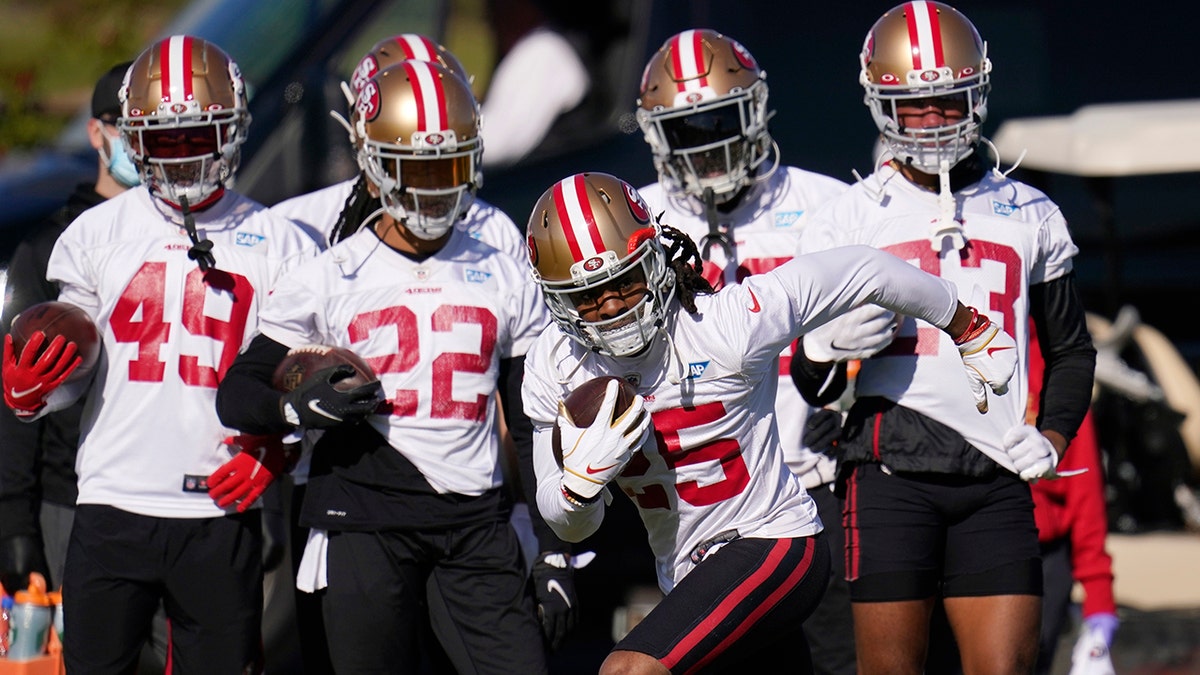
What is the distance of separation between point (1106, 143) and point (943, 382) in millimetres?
2674

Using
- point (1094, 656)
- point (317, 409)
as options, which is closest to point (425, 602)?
point (317, 409)

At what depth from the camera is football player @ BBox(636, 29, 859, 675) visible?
497 cm

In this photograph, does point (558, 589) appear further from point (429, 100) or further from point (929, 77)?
point (929, 77)

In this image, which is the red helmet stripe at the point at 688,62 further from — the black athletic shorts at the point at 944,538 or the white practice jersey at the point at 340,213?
the black athletic shorts at the point at 944,538

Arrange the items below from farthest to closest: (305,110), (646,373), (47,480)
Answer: (305,110), (47,480), (646,373)

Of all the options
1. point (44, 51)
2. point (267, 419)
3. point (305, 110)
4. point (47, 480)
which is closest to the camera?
point (267, 419)

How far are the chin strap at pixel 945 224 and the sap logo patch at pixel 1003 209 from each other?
11 centimetres

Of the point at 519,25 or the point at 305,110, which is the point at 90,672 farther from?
the point at 519,25

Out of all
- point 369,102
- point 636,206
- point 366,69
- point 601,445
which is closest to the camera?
point 601,445

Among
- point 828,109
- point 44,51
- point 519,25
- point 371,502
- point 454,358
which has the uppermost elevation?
point 44,51

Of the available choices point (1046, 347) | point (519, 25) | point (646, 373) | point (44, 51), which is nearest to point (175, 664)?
point (646, 373)

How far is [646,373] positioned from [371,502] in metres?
0.87

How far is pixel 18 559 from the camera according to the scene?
470 centimetres

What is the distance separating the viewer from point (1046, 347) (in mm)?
4629
